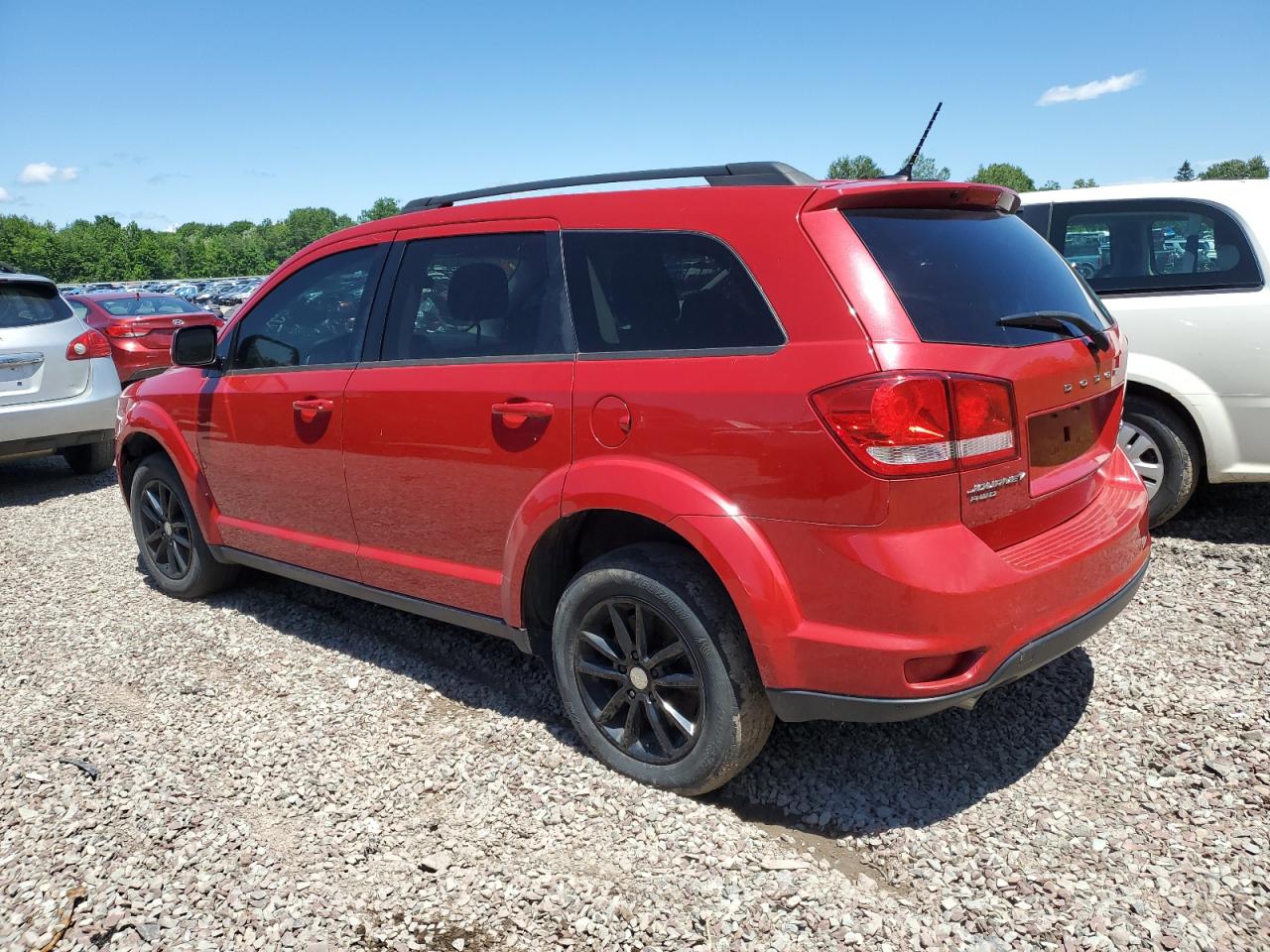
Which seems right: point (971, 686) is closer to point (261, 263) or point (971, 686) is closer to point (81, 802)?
point (81, 802)

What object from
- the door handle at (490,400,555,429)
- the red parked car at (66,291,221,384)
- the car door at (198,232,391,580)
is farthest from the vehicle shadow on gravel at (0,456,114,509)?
the door handle at (490,400,555,429)

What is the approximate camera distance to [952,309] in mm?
2576

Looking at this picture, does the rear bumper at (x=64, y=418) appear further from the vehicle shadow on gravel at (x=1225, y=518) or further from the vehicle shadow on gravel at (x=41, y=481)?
the vehicle shadow on gravel at (x=1225, y=518)

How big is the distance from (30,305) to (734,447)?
790 cm

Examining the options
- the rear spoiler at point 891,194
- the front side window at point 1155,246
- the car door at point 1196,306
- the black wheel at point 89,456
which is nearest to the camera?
the rear spoiler at point 891,194

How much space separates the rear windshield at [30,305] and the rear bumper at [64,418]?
527mm

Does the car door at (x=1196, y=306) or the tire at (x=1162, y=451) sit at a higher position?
the car door at (x=1196, y=306)

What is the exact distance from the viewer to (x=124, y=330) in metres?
11.9

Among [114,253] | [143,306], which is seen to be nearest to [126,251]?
[114,253]

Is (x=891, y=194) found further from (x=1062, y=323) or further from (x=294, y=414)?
(x=294, y=414)

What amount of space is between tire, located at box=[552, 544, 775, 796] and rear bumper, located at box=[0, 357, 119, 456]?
5.92m

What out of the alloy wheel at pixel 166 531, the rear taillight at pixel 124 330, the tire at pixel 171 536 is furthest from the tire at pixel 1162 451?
the rear taillight at pixel 124 330

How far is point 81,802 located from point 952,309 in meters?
3.12

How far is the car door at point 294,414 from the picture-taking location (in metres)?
3.87
